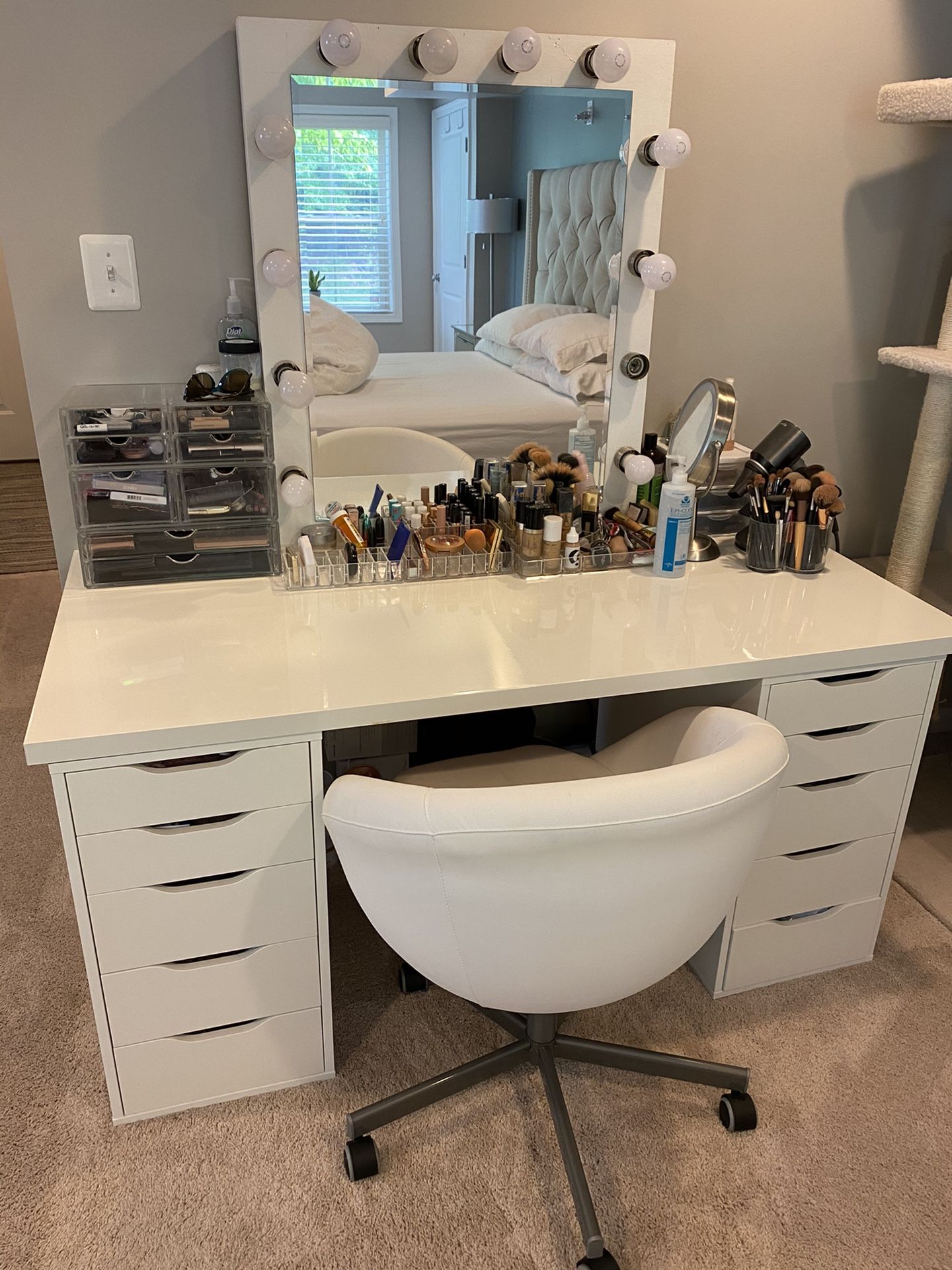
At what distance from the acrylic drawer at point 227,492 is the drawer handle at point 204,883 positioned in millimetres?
596

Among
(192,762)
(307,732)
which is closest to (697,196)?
(307,732)

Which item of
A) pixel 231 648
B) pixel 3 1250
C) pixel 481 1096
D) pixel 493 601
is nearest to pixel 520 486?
pixel 493 601

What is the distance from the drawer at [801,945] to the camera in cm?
174

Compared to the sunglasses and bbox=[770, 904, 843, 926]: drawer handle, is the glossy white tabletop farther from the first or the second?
bbox=[770, 904, 843, 926]: drawer handle

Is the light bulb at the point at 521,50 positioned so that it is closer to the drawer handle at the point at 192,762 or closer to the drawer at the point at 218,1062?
the drawer handle at the point at 192,762

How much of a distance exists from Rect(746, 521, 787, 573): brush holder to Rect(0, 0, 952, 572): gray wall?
376 millimetres

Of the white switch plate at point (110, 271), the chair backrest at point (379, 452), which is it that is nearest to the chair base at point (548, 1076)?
the chair backrest at point (379, 452)

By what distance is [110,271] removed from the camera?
1573 millimetres

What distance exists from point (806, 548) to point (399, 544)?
739 millimetres

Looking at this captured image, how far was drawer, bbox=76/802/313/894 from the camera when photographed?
1.30m

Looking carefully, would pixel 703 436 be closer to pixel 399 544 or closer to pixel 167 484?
pixel 399 544

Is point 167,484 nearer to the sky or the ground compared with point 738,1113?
nearer to the sky

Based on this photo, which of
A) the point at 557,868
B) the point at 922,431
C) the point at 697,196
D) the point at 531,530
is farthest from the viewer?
the point at 922,431

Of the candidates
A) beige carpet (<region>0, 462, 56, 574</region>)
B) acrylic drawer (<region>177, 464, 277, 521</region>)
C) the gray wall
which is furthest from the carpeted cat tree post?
beige carpet (<region>0, 462, 56, 574</region>)
